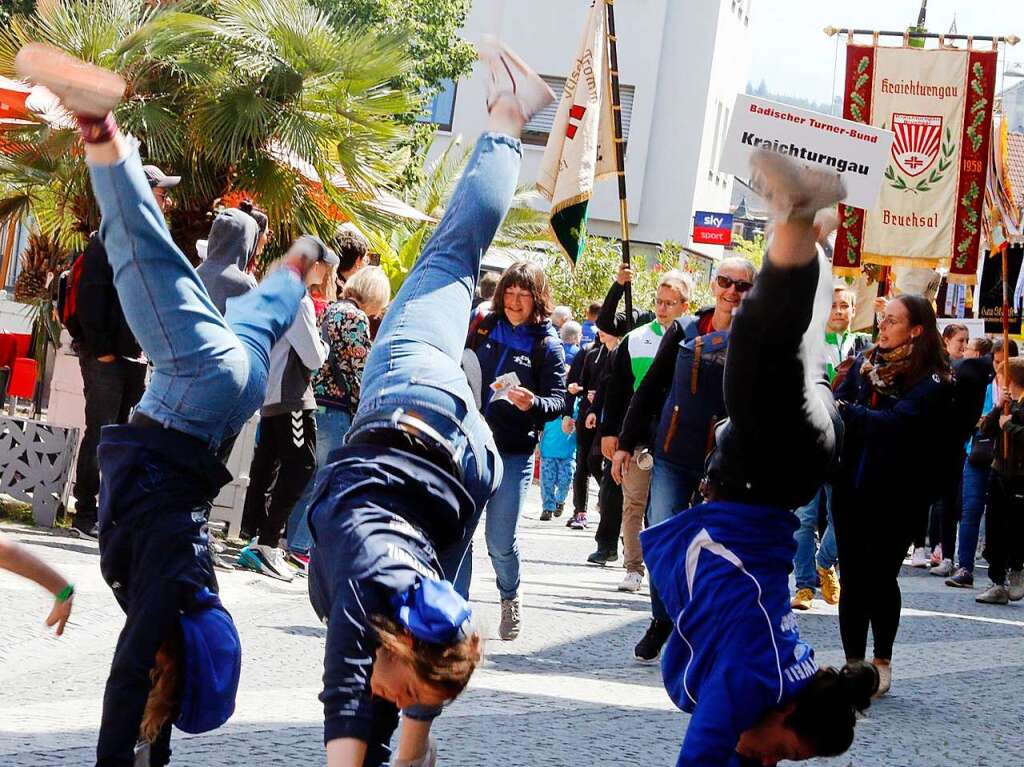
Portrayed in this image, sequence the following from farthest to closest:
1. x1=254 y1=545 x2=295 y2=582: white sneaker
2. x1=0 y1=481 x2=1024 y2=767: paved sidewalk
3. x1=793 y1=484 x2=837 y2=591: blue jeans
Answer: x1=793 y1=484 x2=837 y2=591: blue jeans
x1=254 y1=545 x2=295 y2=582: white sneaker
x1=0 y1=481 x2=1024 y2=767: paved sidewalk

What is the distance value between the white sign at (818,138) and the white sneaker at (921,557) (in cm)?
527

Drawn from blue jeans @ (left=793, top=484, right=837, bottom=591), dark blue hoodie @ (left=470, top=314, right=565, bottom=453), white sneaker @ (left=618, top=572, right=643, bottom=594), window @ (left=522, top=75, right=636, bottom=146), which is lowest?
white sneaker @ (left=618, top=572, right=643, bottom=594)

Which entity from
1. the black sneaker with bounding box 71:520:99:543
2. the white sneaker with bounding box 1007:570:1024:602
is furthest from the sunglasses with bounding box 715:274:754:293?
the white sneaker with bounding box 1007:570:1024:602

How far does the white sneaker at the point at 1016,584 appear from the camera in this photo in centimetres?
1287

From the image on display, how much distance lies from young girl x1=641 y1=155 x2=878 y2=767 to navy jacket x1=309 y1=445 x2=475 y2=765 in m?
0.65

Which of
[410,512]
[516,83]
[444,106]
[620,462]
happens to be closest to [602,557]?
[620,462]

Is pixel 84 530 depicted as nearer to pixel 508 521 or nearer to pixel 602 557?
pixel 508 521

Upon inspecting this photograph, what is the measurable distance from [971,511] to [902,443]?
6.50 metres

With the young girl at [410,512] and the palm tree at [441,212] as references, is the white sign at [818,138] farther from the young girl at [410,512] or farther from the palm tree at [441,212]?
the palm tree at [441,212]

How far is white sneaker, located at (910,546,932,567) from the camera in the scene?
49.1 feet

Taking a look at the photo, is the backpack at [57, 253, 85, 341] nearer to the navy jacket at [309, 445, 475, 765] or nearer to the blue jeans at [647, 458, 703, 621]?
the blue jeans at [647, 458, 703, 621]

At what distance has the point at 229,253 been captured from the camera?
7180 millimetres

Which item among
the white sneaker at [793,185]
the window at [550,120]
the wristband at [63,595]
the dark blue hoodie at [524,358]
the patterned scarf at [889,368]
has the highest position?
the window at [550,120]

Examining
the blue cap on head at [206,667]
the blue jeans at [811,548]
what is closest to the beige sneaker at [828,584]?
the blue jeans at [811,548]
